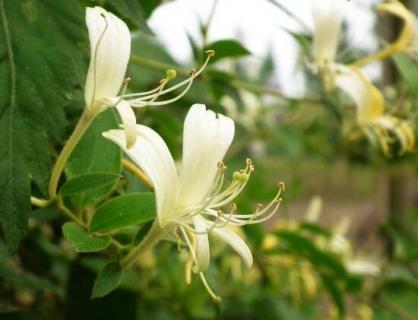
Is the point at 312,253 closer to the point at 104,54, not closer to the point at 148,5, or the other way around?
the point at 148,5

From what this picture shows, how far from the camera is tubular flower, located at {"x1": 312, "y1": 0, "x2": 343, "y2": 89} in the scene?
0.52 meters

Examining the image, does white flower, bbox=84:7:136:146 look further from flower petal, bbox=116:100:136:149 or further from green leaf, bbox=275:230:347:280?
green leaf, bbox=275:230:347:280

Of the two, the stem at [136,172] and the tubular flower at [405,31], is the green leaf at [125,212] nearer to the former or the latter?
the stem at [136,172]

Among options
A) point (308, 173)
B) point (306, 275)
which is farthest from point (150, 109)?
point (308, 173)

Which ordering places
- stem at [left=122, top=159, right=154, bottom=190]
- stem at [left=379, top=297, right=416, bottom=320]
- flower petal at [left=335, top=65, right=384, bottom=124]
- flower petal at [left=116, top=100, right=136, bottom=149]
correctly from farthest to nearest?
stem at [left=379, top=297, right=416, bottom=320] < flower petal at [left=335, top=65, right=384, bottom=124] < stem at [left=122, top=159, right=154, bottom=190] < flower petal at [left=116, top=100, right=136, bottom=149]

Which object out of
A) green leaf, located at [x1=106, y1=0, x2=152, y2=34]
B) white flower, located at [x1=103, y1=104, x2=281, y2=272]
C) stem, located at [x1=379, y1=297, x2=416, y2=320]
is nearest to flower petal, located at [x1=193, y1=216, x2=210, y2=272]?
white flower, located at [x1=103, y1=104, x2=281, y2=272]

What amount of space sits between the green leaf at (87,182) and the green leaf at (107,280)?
42 millimetres

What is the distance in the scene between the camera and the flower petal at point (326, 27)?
0.52 metres

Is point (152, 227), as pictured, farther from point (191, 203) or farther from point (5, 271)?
point (5, 271)

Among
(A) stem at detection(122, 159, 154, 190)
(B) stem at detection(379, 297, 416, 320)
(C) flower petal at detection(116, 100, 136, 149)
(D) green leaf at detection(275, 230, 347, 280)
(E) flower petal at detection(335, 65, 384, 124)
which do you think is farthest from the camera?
(B) stem at detection(379, 297, 416, 320)

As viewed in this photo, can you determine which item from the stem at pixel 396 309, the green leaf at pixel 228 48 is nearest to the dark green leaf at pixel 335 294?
the stem at pixel 396 309

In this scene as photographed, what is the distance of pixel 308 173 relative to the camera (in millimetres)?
3832

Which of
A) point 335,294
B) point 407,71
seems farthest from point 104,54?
point 335,294

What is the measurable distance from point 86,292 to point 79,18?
342 millimetres
